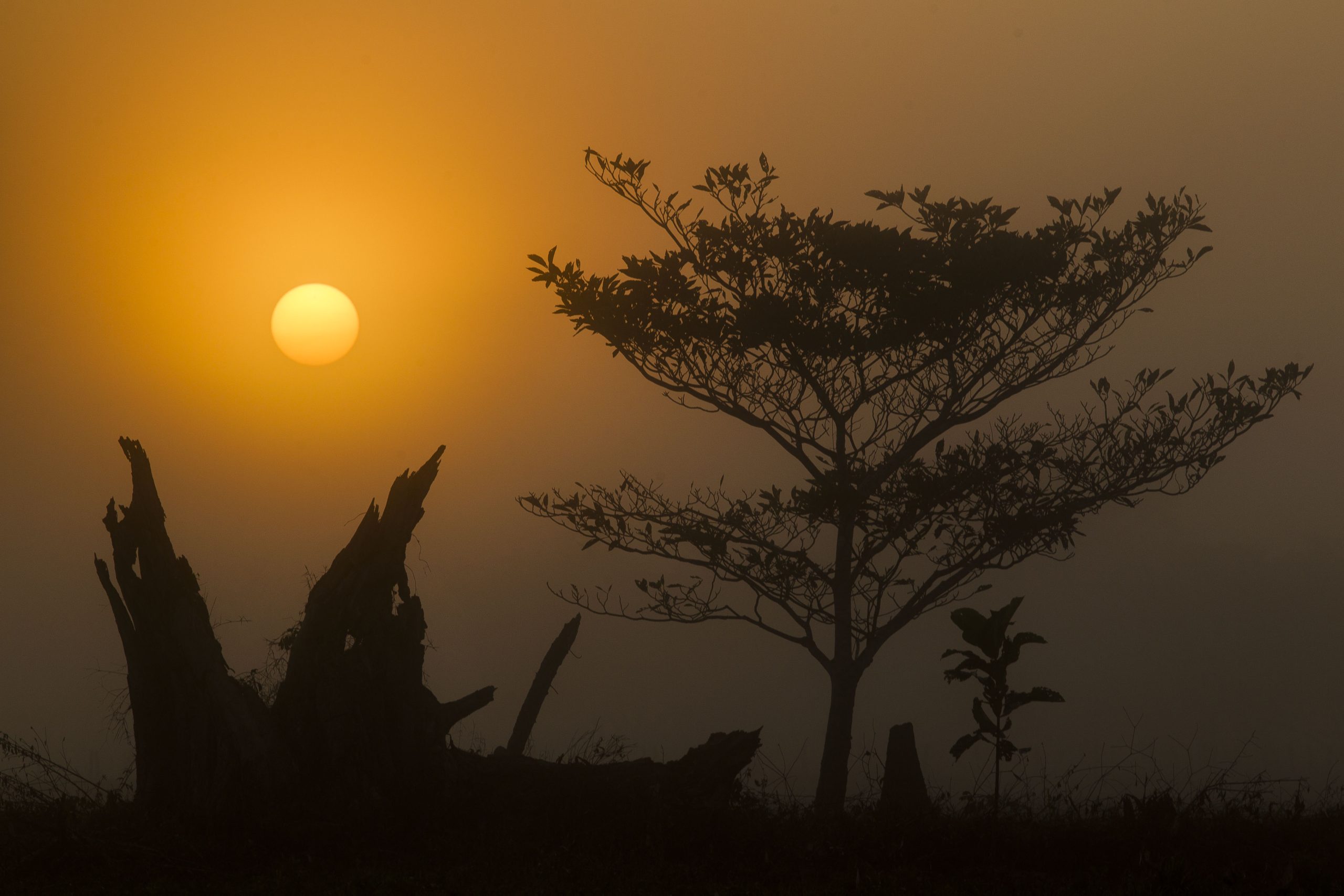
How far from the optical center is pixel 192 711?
1395 cm

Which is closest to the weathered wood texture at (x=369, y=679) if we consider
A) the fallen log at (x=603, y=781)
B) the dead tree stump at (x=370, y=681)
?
the dead tree stump at (x=370, y=681)

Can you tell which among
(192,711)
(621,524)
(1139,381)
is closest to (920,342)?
(1139,381)

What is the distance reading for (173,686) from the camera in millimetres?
14164

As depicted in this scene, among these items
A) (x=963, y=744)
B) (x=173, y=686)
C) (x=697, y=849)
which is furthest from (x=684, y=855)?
(x=173, y=686)

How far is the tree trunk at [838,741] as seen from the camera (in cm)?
1722

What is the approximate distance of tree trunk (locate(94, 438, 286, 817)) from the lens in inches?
534

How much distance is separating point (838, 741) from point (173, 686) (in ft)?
31.4

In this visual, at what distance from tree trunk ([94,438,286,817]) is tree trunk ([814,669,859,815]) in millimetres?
8062

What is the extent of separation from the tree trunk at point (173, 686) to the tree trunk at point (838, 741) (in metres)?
8.06

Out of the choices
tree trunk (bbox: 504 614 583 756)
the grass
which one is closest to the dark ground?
the grass

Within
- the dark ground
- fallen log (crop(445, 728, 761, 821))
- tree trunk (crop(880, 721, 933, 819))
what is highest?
tree trunk (crop(880, 721, 933, 819))

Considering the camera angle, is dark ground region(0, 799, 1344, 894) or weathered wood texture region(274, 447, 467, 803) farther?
weathered wood texture region(274, 447, 467, 803)

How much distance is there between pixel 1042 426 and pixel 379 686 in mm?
10748

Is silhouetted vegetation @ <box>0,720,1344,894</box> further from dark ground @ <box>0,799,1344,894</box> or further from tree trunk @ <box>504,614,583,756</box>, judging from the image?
tree trunk @ <box>504,614,583,756</box>
